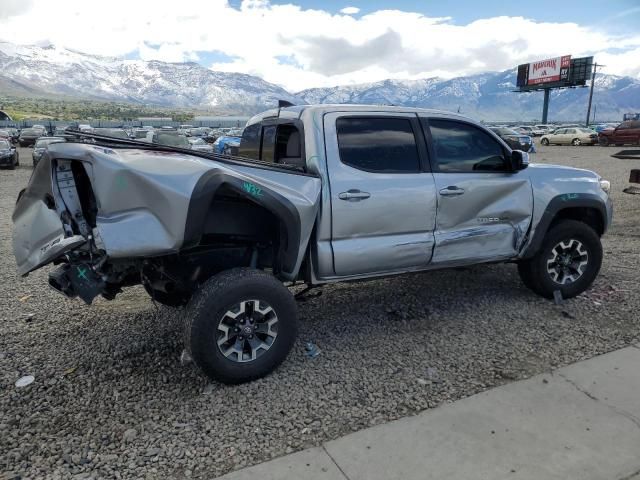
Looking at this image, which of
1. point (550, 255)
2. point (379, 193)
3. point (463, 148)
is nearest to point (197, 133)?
point (463, 148)

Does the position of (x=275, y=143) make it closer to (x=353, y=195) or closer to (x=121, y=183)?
(x=353, y=195)

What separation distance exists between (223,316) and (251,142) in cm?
216

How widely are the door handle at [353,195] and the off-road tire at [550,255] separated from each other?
214 centimetres

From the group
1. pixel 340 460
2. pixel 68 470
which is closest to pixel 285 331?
pixel 340 460

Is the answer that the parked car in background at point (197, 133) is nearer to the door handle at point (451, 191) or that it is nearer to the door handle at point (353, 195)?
the door handle at point (451, 191)

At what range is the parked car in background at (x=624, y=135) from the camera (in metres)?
29.8

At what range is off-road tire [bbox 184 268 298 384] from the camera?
10.6 feet

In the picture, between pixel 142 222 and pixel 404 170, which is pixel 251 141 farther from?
pixel 142 222

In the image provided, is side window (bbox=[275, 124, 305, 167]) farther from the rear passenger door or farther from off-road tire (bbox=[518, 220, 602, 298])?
off-road tire (bbox=[518, 220, 602, 298])

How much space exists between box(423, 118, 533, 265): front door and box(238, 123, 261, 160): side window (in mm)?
1611

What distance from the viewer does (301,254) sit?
3645mm

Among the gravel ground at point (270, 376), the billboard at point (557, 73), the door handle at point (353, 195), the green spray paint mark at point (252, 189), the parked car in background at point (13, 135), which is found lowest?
the gravel ground at point (270, 376)

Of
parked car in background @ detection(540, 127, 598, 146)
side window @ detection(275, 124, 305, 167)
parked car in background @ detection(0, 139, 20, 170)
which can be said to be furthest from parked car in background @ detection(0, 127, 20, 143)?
parked car in background @ detection(540, 127, 598, 146)

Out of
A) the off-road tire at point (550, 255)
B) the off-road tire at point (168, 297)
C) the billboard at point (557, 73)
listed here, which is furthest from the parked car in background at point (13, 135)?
the billboard at point (557, 73)
